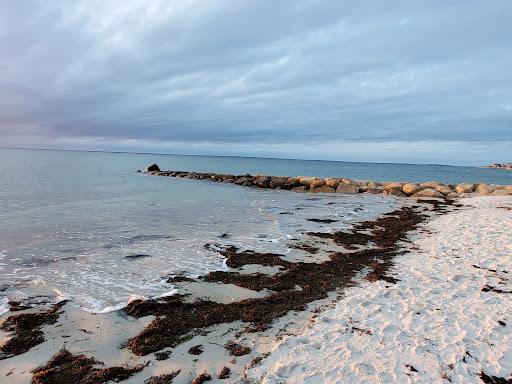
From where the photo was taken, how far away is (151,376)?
4078 millimetres

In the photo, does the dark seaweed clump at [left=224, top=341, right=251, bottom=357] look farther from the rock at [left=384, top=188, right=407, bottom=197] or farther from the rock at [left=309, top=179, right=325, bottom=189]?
the rock at [left=309, top=179, right=325, bottom=189]

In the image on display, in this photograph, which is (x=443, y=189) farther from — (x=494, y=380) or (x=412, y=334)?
(x=494, y=380)

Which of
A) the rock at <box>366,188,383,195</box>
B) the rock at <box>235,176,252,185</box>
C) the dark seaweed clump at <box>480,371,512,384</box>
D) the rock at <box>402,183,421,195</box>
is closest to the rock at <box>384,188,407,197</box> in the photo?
the rock at <box>402,183,421,195</box>

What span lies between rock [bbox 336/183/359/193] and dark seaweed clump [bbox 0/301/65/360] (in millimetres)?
26313

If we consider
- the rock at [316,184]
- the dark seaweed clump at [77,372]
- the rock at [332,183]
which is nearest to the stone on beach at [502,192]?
the rock at [332,183]

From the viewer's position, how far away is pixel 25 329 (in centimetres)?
512

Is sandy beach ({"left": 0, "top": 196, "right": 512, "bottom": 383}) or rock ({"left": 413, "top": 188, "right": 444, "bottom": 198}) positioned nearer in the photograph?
sandy beach ({"left": 0, "top": 196, "right": 512, "bottom": 383})

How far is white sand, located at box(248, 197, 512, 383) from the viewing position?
13.4 ft

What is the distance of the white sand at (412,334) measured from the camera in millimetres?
4082

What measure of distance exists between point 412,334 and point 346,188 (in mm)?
25605

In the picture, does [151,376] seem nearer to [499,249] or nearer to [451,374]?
[451,374]

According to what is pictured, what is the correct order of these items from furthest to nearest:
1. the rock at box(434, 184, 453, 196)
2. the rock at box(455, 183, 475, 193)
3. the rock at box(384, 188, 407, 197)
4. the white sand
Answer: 1. the rock at box(455, 183, 475, 193)
2. the rock at box(384, 188, 407, 197)
3. the rock at box(434, 184, 453, 196)
4. the white sand

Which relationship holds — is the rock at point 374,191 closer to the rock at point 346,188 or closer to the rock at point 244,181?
the rock at point 346,188

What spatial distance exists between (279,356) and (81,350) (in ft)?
8.69
